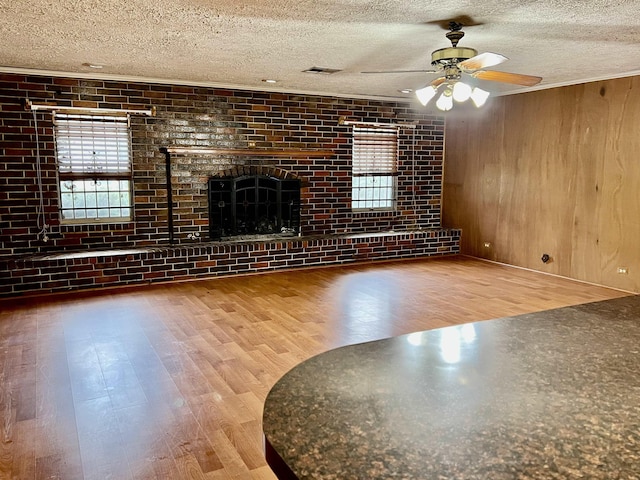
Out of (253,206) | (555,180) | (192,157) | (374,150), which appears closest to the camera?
(192,157)

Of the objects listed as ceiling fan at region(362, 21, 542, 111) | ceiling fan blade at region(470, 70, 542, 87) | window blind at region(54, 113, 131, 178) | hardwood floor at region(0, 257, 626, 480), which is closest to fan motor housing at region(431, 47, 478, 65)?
ceiling fan at region(362, 21, 542, 111)

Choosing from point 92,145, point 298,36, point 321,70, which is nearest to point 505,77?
point 298,36

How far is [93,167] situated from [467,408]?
5140mm

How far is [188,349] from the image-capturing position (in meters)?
3.49

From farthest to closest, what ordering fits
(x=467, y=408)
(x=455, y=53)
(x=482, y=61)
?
(x=455, y=53) < (x=482, y=61) < (x=467, y=408)

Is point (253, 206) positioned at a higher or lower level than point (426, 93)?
lower

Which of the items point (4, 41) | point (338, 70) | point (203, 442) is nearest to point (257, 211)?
point (338, 70)

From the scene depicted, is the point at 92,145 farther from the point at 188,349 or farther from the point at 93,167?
the point at 188,349

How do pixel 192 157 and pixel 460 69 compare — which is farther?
pixel 192 157

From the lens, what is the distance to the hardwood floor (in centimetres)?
225

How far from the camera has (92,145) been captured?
5262 mm

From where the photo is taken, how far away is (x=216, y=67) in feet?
15.5

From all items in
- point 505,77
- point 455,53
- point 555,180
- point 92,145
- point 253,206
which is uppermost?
point 455,53

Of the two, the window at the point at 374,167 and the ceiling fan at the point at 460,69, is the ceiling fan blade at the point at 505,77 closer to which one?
the ceiling fan at the point at 460,69
